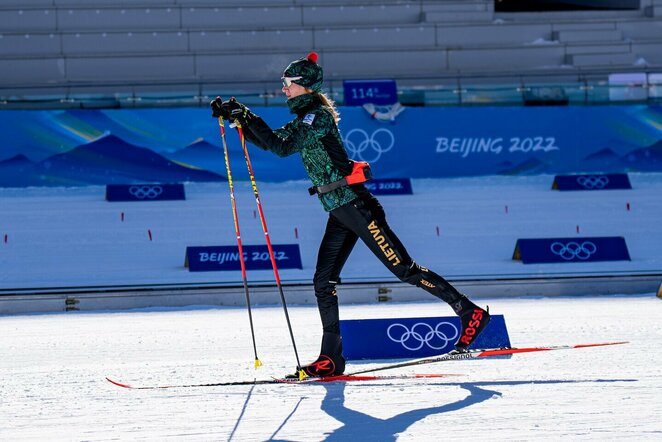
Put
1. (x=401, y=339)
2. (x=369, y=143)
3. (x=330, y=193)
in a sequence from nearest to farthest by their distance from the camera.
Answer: (x=330, y=193) → (x=401, y=339) → (x=369, y=143)

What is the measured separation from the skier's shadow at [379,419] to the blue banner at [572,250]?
20.8 feet

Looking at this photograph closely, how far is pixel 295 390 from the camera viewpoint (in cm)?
605

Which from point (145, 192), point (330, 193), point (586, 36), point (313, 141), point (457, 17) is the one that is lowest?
point (145, 192)

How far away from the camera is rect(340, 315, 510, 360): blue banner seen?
714 centimetres

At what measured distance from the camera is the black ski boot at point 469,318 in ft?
21.2

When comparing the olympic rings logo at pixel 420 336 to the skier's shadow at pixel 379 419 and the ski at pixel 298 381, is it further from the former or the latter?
the skier's shadow at pixel 379 419

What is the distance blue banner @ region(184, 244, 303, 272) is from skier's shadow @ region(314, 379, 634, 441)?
5896 mm

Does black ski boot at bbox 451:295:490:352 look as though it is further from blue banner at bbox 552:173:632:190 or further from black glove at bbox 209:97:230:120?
blue banner at bbox 552:173:632:190

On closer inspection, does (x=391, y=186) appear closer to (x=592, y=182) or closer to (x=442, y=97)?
(x=442, y=97)

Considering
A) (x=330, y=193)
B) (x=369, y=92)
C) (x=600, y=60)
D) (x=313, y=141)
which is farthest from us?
(x=600, y=60)

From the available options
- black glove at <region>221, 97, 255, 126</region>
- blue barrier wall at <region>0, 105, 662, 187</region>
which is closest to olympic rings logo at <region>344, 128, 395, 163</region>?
blue barrier wall at <region>0, 105, 662, 187</region>

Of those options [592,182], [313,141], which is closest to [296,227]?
[592,182]

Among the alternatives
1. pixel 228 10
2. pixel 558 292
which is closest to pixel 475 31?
pixel 228 10

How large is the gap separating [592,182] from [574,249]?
6.39 meters
